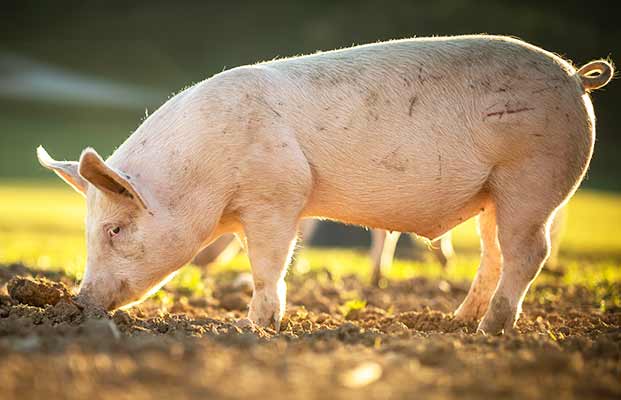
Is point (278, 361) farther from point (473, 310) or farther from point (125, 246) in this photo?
point (473, 310)

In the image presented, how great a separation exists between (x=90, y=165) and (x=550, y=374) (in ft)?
9.43

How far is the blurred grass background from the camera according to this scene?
36.7m

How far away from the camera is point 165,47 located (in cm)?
5128

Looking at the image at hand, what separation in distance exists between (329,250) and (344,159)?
11922mm

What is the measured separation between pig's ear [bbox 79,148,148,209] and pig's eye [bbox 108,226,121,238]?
24cm

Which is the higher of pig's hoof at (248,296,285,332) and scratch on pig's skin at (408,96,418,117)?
scratch on pig's skin at (408,96,418,117)

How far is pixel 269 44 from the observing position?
48812mm

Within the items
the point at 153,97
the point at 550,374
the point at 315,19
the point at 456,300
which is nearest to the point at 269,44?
the point at 315,19

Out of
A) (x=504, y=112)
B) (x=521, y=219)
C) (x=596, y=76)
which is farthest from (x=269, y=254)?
(x=596, y=76)

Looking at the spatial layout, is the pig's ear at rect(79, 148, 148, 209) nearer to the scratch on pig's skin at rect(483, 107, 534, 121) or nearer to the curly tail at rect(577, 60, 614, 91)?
the scratch on pig's skin at rect(483, 107, 534, 121)

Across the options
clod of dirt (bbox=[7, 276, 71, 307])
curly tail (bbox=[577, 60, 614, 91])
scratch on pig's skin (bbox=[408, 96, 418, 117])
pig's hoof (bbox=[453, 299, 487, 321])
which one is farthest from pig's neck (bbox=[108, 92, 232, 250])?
curly tail (bbox=[577, 60, 614, 91])

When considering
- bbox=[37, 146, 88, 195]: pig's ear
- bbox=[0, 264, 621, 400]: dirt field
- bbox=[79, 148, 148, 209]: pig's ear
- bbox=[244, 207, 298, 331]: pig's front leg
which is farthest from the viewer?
bbox=[37, 146, 88, 195]: pig's ear

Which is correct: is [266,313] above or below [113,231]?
below

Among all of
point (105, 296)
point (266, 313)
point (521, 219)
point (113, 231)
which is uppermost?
point (113, 231)
